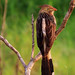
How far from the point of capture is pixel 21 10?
6.76m

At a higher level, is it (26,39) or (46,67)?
(46,67)

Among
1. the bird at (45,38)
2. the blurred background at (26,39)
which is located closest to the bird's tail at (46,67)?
the bird at (45,38)

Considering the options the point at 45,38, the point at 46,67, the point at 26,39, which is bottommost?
the point at 26,39

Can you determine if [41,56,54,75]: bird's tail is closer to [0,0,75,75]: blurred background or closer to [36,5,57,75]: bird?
[36,5,57,75]: bird

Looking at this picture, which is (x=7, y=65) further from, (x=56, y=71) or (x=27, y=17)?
(x=27, y=17)

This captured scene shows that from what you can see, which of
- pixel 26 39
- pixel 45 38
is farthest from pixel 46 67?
pixel 26 39

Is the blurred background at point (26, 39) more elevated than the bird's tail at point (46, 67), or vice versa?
the bird's tail at point (46, 67)

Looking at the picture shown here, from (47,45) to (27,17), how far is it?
→ 135 inches

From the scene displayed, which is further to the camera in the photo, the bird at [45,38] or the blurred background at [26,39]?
the blurred background at [26,39]

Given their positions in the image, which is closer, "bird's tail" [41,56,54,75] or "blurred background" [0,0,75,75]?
"bird's tail" [41,56,54,75]

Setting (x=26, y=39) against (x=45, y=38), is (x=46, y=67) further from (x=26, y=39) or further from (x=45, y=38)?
(x=26, y=39)

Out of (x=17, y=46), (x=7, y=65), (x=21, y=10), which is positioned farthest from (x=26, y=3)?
(x=17, y=46)

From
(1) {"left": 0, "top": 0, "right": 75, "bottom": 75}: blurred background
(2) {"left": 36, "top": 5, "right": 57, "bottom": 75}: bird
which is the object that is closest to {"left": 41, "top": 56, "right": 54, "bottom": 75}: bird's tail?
(2) {"left": 36, "top": 5, "right": 57, "bottom": 75}: bird

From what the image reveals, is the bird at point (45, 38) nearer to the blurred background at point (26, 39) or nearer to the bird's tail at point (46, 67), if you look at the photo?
the bird's tail at point (46, 67)
